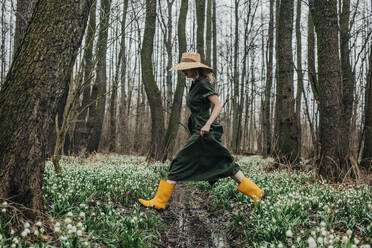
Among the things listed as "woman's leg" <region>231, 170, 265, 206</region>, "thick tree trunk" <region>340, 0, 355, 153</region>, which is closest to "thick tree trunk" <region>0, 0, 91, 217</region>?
"woman's leg" <region>231, 170, 265, 206</region>

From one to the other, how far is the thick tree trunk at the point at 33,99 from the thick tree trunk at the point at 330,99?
545 centimetres

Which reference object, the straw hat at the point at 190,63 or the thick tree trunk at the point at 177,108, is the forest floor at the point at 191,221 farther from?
the thick tree trunk at the point at 177,108

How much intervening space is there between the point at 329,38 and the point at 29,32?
6024mm

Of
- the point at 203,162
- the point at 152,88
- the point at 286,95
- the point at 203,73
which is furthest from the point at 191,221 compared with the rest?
the point at 152,88

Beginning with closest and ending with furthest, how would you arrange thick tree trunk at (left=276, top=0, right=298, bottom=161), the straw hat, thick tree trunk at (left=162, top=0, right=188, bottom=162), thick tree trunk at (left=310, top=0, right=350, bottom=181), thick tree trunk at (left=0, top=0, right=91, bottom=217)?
thick tree trunk at (left=0, top=0, right=91, bottom=217) → the straw hat → thick tree trunk at (left=310, top=0, right=350, bottom=181) → thick tree trunk at (left=276, top=0, right=298, bottom=161) → thick tree trunk at (left=162, top=0, right=188, bottom=162)

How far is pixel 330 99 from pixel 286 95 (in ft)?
10.5

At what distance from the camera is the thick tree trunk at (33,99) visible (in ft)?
9.50

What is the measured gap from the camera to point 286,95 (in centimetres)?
945

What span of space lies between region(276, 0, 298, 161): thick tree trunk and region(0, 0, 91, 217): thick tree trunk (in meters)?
7.68

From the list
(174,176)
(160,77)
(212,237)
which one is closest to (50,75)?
(174,176)

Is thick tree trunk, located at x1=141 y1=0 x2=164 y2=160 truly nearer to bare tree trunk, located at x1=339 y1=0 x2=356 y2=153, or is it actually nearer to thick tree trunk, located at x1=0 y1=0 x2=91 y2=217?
bare tree trunk, located at x1=339 y1=0 x2=356 y2=153

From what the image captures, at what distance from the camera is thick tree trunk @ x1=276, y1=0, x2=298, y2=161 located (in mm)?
9266

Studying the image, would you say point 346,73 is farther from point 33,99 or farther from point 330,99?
point 33,99

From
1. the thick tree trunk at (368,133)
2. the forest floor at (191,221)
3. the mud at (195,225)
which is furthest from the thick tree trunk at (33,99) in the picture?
the thick tree trunk at (368,133)
